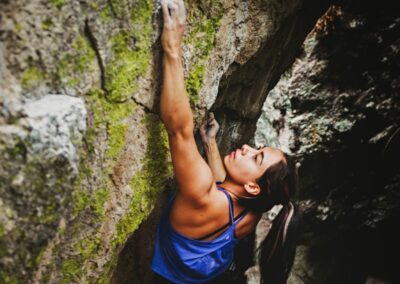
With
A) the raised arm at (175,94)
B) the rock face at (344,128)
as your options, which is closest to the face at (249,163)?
the raised arm at (175,94)

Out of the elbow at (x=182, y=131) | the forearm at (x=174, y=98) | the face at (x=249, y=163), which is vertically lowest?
the face at (x=249, y=163)

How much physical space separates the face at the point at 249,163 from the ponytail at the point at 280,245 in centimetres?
59

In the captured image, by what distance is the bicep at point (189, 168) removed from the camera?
6.82ft

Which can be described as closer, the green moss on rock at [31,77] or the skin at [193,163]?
the green moss on rock at [31,77]

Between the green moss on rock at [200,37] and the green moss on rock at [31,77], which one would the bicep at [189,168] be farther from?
the green moss on rock at [31,77]

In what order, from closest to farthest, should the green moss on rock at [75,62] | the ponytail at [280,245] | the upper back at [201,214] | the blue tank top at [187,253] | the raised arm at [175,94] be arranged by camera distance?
the green moss on rock at [75,62] → the raised arm at [175,94] → the upper back at [201,214] → the blue tank top at [187,253] → the ponytail at [280,245]

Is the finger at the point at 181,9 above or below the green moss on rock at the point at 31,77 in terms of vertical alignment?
above

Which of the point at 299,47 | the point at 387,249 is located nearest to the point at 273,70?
the point at 299,47

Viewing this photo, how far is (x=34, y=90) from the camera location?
1.58 metres

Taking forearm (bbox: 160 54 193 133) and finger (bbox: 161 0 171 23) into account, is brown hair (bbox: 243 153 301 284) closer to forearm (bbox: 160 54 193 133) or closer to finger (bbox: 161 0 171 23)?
forearm (bbox: 160 54 193 133)

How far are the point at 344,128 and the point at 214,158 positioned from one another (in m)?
1.70

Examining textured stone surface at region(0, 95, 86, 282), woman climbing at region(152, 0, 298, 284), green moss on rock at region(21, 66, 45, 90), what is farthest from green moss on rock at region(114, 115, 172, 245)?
green moss on rock at region(21, 66, 45, 90)

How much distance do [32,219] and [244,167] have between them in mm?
1377

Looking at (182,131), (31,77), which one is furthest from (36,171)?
(182,131)
